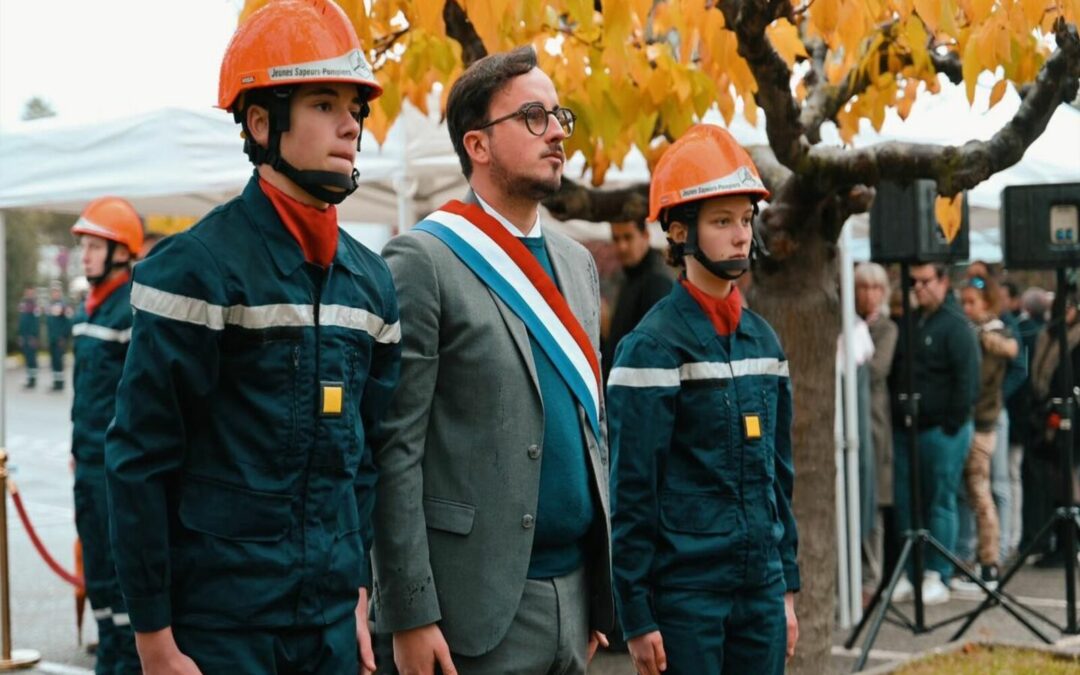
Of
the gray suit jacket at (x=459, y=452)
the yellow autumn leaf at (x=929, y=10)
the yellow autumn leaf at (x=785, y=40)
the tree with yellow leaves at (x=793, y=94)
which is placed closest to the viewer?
the gray suit jacket at (x=459, y=452)

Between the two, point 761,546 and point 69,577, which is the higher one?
point 761,546

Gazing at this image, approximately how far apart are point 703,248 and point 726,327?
24 centimetres

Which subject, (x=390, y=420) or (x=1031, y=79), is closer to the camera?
(x=390, y=420)

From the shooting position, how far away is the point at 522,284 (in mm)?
3229

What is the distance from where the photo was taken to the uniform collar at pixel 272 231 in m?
2.72

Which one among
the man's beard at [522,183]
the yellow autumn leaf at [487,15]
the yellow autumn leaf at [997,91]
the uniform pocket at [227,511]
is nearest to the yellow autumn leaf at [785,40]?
the yellow autumn leaf at [997,91]

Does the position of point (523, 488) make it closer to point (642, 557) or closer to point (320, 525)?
point (320, 525)

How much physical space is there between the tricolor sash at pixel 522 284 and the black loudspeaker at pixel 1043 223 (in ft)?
20.4

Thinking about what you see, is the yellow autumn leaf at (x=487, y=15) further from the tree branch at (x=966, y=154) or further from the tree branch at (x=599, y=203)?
the tree branch at (x=599, y=203)

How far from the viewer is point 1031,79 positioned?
5.48m

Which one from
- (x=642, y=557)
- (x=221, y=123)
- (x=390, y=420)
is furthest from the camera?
(x=221, y=123)

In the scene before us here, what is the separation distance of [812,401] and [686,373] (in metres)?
1.98

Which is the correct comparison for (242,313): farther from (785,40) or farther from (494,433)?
(785,40)

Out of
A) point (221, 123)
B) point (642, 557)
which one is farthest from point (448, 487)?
point (221, 123)
